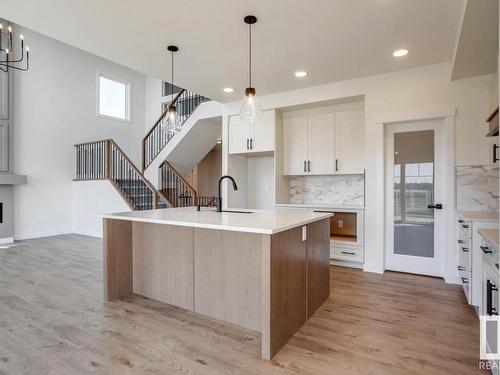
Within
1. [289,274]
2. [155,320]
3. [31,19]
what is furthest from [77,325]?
[31,19]

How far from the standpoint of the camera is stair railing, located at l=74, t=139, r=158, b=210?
6.62 metres

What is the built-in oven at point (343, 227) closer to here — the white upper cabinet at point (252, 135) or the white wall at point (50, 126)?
the white upper cabinet at point (252, 135)

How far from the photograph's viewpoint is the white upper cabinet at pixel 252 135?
16.9ft

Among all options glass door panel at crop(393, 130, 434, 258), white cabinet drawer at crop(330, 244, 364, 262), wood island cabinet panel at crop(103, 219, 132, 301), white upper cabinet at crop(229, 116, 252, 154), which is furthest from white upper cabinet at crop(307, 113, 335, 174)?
wood island cabinet panel at crop(103, 219, 132, 301)

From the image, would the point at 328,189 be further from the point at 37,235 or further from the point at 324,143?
the point at 37,235

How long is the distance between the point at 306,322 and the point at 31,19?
3.89 metres

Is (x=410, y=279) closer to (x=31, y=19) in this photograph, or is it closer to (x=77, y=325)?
(x=77, y=325)

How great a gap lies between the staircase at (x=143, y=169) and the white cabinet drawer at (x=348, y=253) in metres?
3.36

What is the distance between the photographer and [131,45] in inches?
Answer: 134

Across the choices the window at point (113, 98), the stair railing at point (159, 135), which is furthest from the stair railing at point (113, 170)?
the window at point (113, 98)

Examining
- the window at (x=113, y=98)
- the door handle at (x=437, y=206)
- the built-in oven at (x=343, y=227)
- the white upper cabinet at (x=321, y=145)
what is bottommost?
the built-in oven at (x=343, y=227)

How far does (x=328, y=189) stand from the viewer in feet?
16.9

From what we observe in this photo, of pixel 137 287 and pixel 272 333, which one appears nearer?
pixel 272 333

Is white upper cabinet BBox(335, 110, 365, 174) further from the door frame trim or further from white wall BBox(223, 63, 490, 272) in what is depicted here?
the door frame trim
